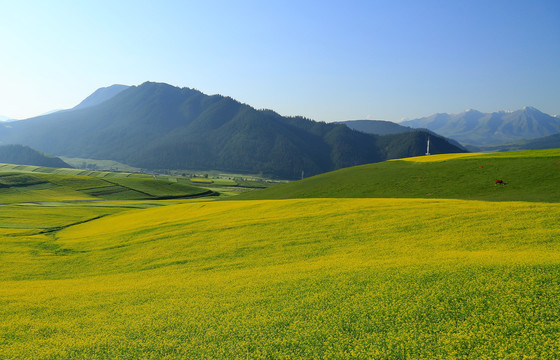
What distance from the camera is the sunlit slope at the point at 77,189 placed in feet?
346

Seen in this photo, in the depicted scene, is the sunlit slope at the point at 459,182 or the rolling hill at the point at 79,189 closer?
the sunlit slope at the point at 459,182

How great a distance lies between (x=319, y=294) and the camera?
1238 cm

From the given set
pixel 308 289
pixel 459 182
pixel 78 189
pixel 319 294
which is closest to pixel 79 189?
pixel 78 189

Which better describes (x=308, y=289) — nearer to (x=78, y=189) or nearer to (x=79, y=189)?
(x=79, y=189)

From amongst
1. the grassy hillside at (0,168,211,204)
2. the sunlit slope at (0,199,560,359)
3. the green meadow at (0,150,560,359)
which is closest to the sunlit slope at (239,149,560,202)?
the green meadow at (0,150,560,359)

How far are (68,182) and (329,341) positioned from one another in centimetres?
15607

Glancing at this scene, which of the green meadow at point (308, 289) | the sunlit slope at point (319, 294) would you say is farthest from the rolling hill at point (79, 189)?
the sunlit slope at point (319, 294)

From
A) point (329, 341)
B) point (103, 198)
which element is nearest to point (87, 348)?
point (329, 341)

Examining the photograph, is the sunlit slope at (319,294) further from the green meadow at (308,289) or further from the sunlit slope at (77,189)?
the sunlit slope at (77,189)

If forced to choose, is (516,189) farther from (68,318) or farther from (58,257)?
(58,257)

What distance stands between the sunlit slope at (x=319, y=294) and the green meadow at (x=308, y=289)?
0.06m

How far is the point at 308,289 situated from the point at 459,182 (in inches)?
1558

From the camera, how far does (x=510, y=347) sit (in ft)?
26.2

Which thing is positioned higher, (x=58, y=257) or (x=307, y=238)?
(x=307, y=238)
